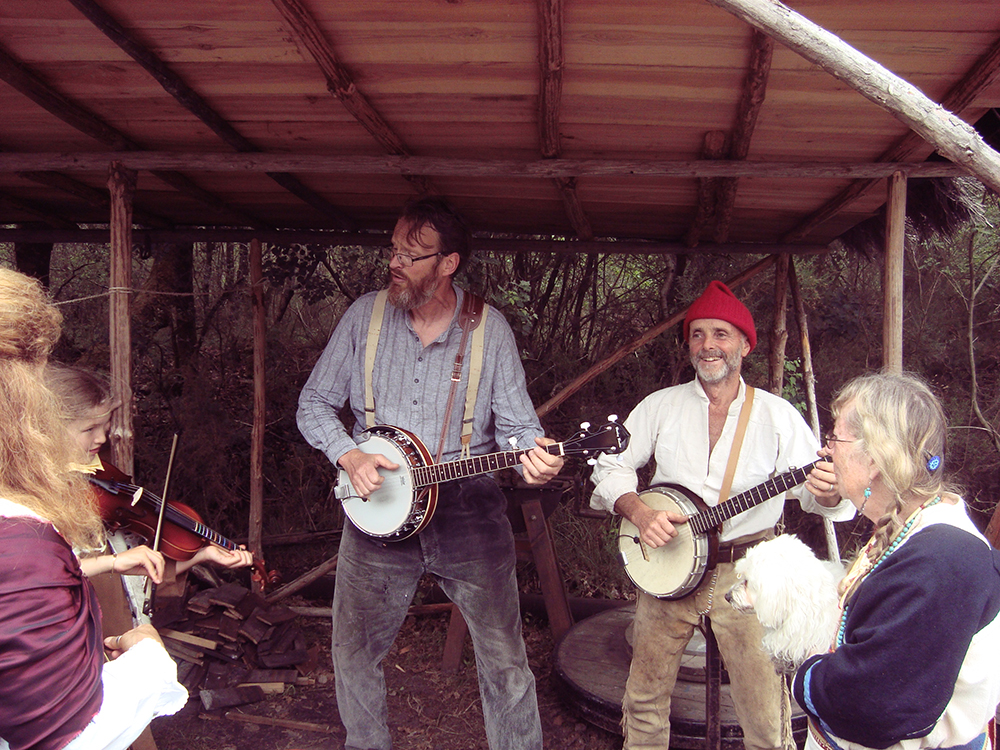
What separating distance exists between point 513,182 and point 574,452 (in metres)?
1.63

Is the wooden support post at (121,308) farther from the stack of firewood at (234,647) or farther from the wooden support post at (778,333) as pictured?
the wooden support post at (778,333)

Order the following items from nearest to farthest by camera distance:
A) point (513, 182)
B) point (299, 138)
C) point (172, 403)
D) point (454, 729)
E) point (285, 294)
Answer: point (299, 138) < point (513, 182) < point (454, 729) < point (172, 403) < point (285, 294)

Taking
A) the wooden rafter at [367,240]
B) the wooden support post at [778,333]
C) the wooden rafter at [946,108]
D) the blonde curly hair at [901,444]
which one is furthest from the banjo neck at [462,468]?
the wooden support post at [778,333]

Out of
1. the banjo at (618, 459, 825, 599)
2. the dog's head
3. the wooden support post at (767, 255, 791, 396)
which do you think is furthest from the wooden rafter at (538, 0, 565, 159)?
the wooden support post at (767, 255, 791, 396)

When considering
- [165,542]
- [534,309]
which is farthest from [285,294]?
[165,542]

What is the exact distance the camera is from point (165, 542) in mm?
2865

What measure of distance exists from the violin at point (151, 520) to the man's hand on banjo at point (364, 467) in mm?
470

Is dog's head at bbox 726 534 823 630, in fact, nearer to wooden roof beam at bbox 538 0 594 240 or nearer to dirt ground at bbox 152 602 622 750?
wooden roof beam at bbox 538 0 594 240

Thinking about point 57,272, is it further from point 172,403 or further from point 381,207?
point 381,207

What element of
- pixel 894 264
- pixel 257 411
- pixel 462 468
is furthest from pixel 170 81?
pixel 894 264

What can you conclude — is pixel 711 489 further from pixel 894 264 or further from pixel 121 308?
pixel 121 308

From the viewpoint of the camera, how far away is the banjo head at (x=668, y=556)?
9.85 feet

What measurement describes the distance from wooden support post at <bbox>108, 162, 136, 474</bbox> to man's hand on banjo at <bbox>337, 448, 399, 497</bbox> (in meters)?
1.21

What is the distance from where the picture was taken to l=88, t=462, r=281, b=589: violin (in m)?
2.91
